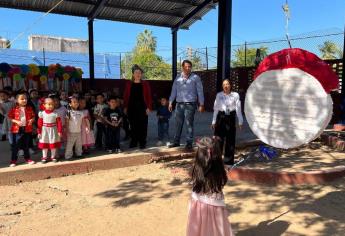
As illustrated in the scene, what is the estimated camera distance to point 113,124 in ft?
24.4

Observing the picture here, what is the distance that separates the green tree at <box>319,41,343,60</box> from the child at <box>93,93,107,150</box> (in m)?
10.4

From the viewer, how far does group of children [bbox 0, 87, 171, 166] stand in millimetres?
6438

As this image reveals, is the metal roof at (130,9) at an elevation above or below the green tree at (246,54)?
above

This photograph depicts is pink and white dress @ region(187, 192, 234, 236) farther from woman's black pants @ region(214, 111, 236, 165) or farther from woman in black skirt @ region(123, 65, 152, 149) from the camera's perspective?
woman in black skirt @ region(123, 65, 152, 149)

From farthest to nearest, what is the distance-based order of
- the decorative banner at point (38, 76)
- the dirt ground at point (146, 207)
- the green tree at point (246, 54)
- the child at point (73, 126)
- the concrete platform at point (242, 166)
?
the green tree at point (246, 54), the decorative banner at point (38, 76), the child at point (73, 126), the concrete platform at point (242, 166), the dirt ground at point (146, 207)

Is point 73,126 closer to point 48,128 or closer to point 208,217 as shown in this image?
point 48,128

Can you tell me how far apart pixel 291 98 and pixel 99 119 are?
407 cm

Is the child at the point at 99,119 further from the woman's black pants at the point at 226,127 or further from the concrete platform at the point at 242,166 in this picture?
the woman's black pants at the point at 226,127

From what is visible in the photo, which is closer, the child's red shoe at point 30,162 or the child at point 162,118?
the child's red shoe at point 30,162

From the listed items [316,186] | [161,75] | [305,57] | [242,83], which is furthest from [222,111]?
[161,75]

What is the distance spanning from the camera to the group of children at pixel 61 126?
6438 mm

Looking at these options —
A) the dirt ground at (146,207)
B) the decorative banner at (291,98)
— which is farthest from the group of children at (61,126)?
the decorative banner at (291,98)

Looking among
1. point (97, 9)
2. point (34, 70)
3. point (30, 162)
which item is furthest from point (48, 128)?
point (34, 70)

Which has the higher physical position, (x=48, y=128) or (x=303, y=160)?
(x=48, y=128)
